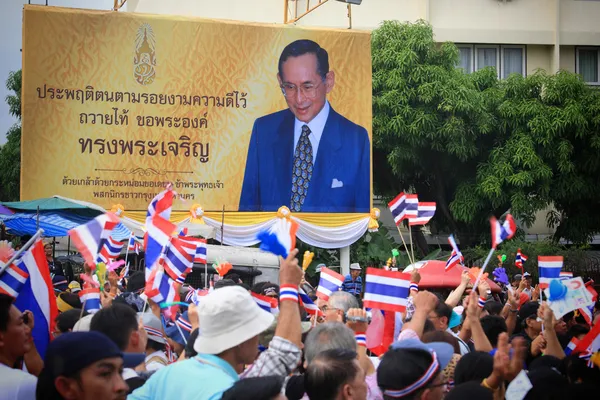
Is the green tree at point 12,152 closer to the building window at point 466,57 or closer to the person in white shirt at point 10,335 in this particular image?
the building window at point 466,57

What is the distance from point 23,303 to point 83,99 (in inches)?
529

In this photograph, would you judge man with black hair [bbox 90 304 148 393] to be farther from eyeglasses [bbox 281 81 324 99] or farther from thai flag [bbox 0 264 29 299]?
eyeglasses [bbox 281 81 324 99]

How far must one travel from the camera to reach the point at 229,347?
152 inches

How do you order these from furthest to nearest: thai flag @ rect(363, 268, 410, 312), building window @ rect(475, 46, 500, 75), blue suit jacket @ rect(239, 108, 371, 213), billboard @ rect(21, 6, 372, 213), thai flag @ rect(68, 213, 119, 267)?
building window @ rect(475, 46, 500, 75) < blue suit jacket @ rect(239, 108, 371, 213) < billboard @ rect(21, 6, 372, 213) < thai flag @ rect(363, 268, 410, 312) < thai flag @ rect(68, 213, 119, 267)

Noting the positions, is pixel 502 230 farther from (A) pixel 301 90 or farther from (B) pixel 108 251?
(A) pixel 301 90

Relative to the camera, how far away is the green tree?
1243 inches

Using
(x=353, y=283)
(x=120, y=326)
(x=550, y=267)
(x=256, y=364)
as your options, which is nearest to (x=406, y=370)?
(x=256, y=364)

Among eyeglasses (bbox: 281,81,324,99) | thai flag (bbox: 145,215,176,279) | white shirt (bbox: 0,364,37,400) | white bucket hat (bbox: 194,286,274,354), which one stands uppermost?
eyeglasses (bbox: 281,81,324,99)

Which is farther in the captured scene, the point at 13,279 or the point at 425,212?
the point at 425,212

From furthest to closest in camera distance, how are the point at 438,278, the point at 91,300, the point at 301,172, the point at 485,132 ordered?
the point at 485,132
the point at 301,172
the point at 438,278
the point at 91,300

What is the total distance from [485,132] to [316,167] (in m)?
6.33

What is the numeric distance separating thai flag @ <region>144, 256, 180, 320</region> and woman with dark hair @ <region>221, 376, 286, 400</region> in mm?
2653

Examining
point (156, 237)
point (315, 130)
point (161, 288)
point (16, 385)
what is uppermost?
point (315, 130)

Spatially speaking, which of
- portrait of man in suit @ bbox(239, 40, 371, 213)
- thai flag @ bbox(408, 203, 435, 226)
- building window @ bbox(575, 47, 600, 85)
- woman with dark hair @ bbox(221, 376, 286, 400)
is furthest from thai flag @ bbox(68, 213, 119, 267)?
building window @ bbox(575, 47, 600, 85)
